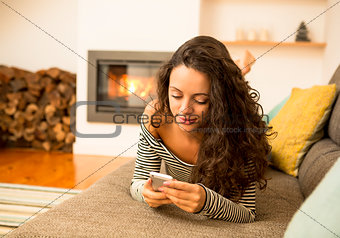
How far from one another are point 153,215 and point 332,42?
2644 millimetres

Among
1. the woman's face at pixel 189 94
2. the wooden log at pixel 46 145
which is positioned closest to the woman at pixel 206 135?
the woman's face at pixel 189 94

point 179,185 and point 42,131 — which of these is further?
point 42,131

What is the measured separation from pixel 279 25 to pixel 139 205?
2.98 metres

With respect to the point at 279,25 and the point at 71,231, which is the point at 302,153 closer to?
the point at 71,231

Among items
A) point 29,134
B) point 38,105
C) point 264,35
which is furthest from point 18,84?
point 264,35

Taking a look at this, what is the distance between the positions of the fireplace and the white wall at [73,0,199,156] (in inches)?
2.9

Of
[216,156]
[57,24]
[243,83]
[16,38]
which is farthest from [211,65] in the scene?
[16,38]

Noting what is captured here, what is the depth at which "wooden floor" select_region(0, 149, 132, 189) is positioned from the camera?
2.37 meters

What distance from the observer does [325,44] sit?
3.17 m

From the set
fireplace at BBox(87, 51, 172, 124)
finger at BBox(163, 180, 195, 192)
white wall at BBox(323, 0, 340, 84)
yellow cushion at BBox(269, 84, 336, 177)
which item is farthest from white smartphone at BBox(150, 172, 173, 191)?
fireplace at BBox(87, 51, 172, 124)

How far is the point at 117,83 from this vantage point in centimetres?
326

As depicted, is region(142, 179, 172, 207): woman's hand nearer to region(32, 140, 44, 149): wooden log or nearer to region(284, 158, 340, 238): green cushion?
region(284, 158, 340, 238): green cushion

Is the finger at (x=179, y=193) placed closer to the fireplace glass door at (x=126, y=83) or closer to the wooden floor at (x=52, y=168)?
the wooden floor at (x=52, y=168)

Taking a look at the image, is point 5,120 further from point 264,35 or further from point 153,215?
point 153,215
